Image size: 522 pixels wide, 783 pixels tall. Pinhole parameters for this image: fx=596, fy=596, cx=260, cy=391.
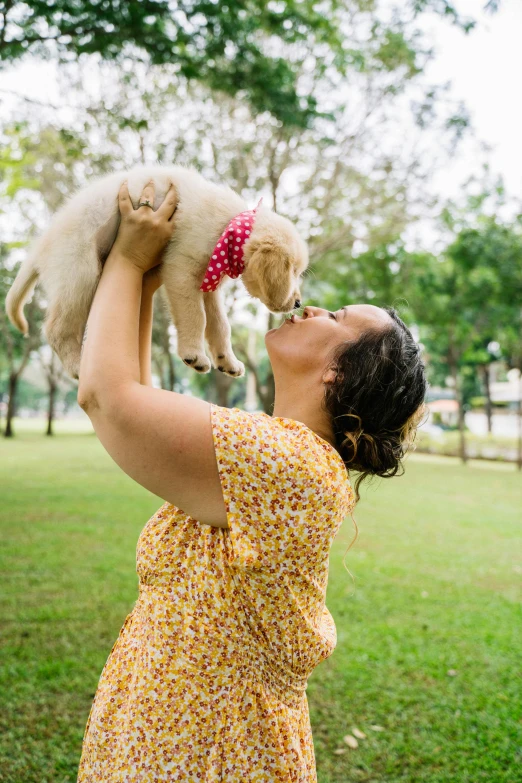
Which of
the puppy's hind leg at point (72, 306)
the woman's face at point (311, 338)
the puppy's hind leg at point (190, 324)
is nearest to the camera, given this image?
the woman's face at point (311, 338)

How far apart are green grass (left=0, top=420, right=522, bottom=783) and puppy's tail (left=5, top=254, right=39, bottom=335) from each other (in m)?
1.48

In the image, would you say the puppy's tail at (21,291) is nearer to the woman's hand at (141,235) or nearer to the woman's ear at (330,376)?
the woman's hand at (141,235)

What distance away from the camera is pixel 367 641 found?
5.54 meters

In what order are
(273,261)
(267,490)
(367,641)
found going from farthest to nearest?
(367,641), (273,261), (267,490)

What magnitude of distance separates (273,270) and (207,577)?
1291mm

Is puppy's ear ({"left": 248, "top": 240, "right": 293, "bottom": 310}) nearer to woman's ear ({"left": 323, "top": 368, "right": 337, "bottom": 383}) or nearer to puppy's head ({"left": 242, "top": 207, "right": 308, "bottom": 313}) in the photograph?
puppy's head ({"left": 242, "top": 207, "right": 308, "bottom": 313})

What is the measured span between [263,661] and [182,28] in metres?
6.25

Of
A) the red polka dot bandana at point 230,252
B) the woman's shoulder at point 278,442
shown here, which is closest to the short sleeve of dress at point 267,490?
the woman's shoulder at point 278,442

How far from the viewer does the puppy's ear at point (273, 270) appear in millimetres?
2273

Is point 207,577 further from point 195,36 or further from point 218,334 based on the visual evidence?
point 195,36

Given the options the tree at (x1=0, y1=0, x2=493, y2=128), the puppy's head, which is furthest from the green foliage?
the puppy's head

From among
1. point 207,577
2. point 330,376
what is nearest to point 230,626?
point 207,577

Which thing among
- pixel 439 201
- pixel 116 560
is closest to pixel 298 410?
pixel 116 560

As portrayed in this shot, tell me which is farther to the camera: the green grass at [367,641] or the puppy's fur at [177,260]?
the green grass at [367,641]
